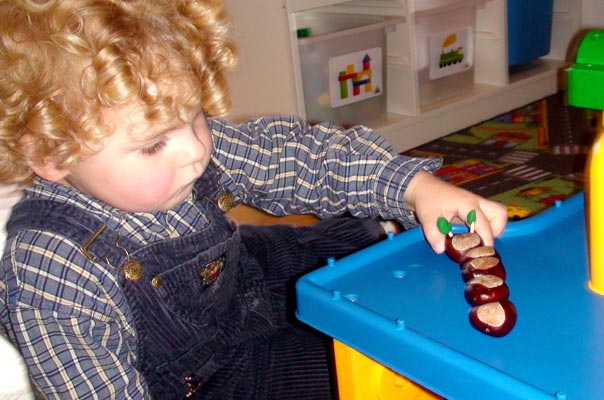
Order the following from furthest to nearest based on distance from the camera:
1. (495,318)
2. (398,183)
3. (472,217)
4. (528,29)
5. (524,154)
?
(528,29), (524,154), (398,183), (472,217), (495,318)

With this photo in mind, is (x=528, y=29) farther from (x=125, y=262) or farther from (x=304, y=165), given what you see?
(x=125, y=262)

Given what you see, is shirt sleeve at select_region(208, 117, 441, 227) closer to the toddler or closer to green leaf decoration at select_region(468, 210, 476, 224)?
the toddler

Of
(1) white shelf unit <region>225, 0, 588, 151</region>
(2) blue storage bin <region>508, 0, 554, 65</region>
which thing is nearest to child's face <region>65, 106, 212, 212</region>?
(1) white shelf unit <region>225, 0, 588, 151</region>

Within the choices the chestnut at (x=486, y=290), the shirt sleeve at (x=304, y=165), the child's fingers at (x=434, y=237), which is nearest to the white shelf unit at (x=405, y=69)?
the shirt sleeve at (x=304, y=165)

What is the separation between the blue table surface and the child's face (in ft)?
0.46

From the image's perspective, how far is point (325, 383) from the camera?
0.69 meters

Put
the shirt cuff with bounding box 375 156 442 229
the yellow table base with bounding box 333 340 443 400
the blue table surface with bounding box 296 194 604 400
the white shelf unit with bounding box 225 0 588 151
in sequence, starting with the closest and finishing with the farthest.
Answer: the blue table surface with bounding box 296 194 604 400 → the yellow table base with bounding box 333 340 443 400 → the shirt cuff with bounding box 375 156 442 229 → the white shelf unit with bounding box 225 0 588 151

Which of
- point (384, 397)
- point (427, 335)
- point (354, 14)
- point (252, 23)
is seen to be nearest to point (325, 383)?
point (384, 397)

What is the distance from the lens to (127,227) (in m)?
0.66

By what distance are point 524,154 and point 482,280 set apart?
1105mm

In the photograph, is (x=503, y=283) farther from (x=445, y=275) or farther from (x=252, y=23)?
(x=252, y=23)

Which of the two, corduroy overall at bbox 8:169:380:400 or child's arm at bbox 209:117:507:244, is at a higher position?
child's arm at bbox 209:117:507:244

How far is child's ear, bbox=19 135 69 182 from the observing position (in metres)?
0.60

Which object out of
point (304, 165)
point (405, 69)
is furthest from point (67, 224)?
point (405, 69)
